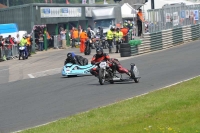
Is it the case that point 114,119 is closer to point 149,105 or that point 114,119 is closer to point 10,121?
point 149,105

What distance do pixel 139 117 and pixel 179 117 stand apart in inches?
36.3

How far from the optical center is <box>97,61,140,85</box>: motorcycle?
17312 millimetres

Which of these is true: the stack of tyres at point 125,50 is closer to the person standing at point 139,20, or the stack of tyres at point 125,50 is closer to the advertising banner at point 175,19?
the person standing at point 139,20

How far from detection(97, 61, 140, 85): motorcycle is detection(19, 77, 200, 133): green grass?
378 cm

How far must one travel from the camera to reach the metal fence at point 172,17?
106ft

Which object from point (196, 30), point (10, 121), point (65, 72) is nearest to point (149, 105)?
point (10, 121)

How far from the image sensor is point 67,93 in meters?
16.1

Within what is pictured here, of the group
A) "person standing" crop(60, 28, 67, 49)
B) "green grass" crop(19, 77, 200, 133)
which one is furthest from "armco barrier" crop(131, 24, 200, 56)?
"green grass" crop(19, 77, 200, 133)

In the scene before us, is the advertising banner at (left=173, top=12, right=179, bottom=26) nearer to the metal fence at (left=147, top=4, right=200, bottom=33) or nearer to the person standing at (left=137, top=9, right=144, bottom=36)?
the metal fence at (left=147, top=4, right=200, bottom=33)

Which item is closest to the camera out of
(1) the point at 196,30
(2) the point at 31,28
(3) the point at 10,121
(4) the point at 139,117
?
(4) the point at 139,117

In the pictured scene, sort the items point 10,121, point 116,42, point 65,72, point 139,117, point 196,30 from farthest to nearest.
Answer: point 196,30 → point 116,42 → point 65,72 → point 10,121 → point 139,117

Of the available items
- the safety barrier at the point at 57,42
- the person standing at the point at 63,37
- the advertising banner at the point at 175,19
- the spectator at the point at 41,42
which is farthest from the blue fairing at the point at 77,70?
the safety barrier at the point at 57,42

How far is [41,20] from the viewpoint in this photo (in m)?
42.8

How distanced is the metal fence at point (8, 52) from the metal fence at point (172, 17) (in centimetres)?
947
